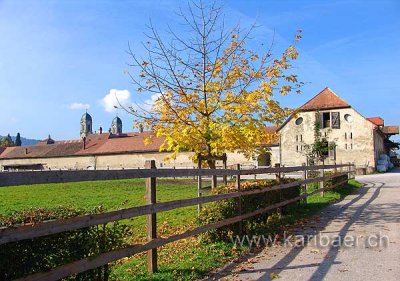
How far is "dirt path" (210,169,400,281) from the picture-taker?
5445mm

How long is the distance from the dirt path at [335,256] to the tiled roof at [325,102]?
4090 centimetres

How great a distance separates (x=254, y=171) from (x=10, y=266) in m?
5.75

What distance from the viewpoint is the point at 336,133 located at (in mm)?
49219

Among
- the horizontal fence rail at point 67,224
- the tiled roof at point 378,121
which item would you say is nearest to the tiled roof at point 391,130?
the tiled roof at point 378,121

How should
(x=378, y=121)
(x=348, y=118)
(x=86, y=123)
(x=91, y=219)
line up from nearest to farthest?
(x=91, y=219)
(x=348, y=118)
(x=378, y=121)
(x=86, y=123)

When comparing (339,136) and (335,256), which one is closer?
(335,256)

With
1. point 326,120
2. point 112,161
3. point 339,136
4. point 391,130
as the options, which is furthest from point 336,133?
point 112,161

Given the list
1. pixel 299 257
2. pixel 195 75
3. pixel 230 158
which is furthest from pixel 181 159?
pixel 299 257

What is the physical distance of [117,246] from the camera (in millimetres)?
4809

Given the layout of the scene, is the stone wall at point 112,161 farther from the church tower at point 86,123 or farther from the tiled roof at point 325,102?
the church tower at point 86,123

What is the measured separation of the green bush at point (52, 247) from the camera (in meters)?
3.57

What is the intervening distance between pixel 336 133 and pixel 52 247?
48.5 meters

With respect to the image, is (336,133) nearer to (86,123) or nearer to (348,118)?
(348,118)

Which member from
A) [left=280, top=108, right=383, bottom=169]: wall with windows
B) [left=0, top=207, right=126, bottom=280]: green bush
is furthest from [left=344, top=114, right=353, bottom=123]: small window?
[left=0, top=207, right=126, bottom=280]: green bush
